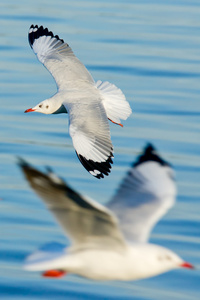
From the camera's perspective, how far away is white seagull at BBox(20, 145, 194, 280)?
5.31m

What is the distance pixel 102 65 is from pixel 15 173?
15.7 ft

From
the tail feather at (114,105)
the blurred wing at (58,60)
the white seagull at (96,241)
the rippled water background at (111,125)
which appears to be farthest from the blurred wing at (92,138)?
the white seagull at (96,241)

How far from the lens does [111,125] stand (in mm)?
11367

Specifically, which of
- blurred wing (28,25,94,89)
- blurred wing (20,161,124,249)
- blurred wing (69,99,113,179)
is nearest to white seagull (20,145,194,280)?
blurred wing (20,161,124,249)

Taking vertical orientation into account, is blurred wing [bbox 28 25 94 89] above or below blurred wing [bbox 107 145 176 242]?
above

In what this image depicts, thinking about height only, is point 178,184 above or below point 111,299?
above

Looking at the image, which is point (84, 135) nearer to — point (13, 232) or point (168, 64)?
point (13, 232)

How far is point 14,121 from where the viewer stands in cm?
1122

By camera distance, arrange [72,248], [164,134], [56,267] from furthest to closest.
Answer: [164,134] < [72,248] < [56,267]

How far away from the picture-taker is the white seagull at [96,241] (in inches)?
209

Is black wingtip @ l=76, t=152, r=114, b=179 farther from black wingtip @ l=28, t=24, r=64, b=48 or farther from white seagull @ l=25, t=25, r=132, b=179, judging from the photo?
black wingtip @ l=28, t=24, r=64, b=48

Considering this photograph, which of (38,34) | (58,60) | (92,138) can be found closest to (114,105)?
(58,60)

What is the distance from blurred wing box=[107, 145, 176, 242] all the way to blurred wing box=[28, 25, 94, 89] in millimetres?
3164

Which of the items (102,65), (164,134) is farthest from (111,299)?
(102,65)
